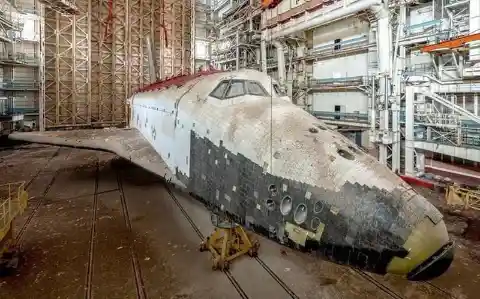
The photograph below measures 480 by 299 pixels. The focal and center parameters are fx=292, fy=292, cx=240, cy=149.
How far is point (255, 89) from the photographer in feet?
23.5

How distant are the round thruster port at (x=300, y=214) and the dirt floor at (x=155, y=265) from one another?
362cm

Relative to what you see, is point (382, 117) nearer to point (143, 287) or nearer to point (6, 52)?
point (143, 287)

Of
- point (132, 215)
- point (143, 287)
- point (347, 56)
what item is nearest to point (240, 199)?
point (143, 287)

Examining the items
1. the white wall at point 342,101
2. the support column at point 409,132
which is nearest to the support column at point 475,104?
the support column at point 409,132

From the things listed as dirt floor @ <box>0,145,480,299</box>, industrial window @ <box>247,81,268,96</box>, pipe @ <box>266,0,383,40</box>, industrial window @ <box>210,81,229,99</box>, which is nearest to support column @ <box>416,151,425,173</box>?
dirt floor @ <box>0,145,480,299</box>

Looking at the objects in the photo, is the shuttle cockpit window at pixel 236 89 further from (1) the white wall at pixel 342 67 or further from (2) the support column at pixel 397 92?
(1) the white wall at pixel 342 67

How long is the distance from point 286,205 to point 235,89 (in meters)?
3.55

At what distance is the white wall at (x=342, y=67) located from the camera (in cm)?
2009

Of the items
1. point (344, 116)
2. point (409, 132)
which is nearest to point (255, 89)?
point (409, 132)

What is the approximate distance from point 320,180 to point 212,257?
5.40 meters

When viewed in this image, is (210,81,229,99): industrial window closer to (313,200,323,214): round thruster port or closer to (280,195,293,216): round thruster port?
(280,195,293,216): round thruster port

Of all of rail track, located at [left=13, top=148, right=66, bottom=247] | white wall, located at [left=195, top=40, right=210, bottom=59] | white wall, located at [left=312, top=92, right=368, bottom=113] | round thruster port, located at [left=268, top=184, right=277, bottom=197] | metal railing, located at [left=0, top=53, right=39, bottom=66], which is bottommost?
rail track, located at [left=13, top=148, right=66, bottom=247]

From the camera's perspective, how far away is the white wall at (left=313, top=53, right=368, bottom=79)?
2009 cm

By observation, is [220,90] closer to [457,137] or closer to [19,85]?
[457,137]
